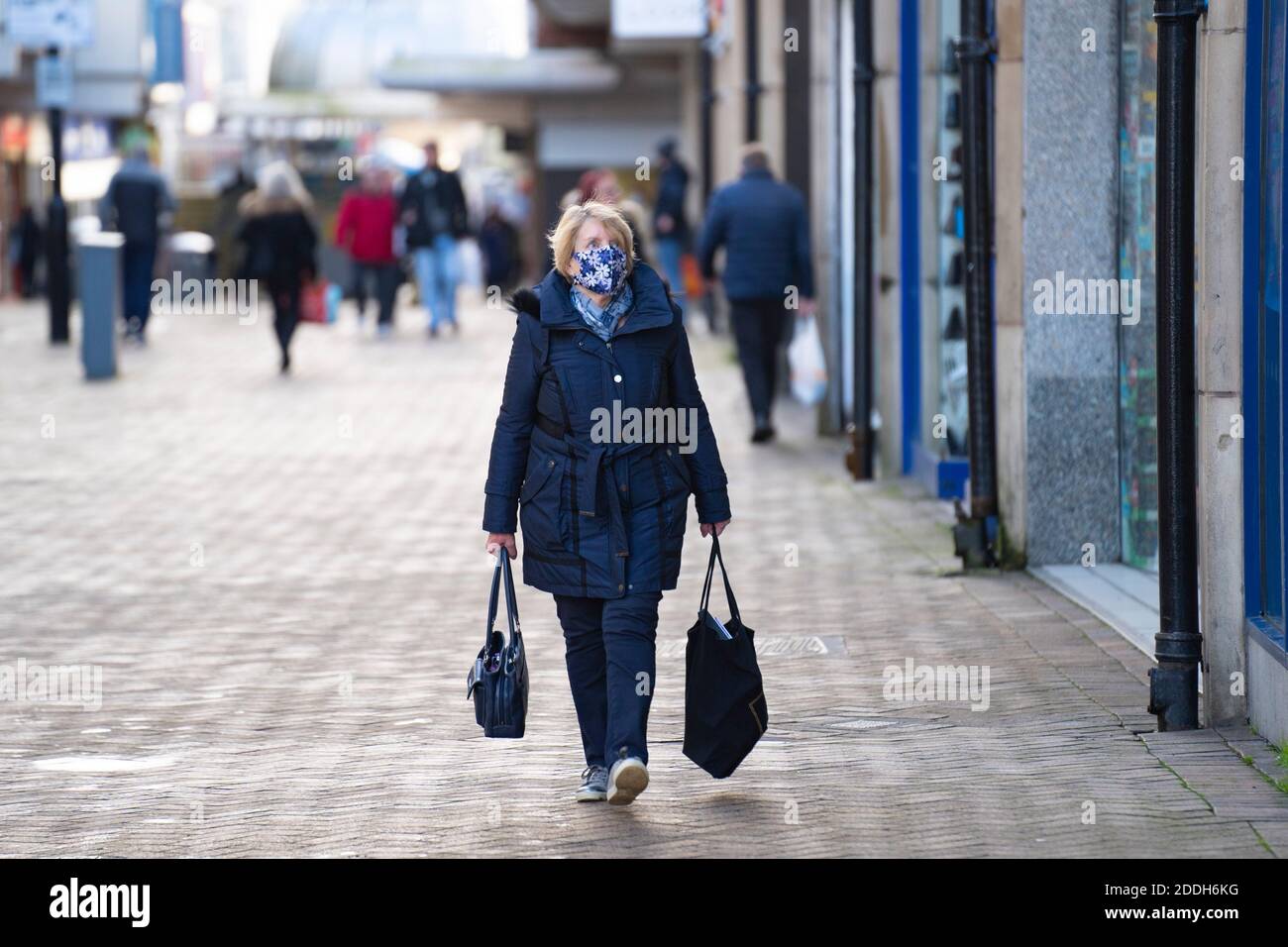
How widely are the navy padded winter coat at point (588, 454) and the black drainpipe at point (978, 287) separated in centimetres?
403

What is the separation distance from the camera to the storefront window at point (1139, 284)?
9.69 metres

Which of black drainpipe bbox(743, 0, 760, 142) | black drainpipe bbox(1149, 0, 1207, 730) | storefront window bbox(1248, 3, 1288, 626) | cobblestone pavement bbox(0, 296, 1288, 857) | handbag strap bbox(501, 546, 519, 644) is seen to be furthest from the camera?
black drainpipe bbox(743, 0, 760, 142)

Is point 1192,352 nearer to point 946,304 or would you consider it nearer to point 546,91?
point 946,304

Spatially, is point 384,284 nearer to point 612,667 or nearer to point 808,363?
point 808,363

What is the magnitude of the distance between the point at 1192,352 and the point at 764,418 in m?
8.75

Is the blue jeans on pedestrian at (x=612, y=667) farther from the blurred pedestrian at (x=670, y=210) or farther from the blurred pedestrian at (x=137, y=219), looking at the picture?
the blurred pedestrian at (x=670, y=210)

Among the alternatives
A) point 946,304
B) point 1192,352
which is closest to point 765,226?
point 946,304

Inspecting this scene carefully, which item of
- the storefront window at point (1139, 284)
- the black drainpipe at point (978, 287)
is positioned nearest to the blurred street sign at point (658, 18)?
the black drainpipe at point (978, 287)

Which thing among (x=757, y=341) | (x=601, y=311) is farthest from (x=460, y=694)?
(x=757, y=341)

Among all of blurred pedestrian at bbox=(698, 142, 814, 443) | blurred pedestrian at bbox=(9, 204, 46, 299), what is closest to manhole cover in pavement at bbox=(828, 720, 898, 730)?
blurred pedestrian at bbox=(698, 142, 814, 443)

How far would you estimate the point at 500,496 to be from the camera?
635 centimetres

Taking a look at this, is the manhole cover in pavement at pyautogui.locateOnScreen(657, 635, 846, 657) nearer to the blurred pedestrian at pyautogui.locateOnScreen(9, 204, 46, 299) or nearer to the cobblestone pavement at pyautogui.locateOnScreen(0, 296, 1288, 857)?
the cobblestone pavement at pyautogui.locateOnScreen(0, 296, 1288, 857)

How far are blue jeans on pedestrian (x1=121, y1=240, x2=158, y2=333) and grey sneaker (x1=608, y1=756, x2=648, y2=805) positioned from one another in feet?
63.8

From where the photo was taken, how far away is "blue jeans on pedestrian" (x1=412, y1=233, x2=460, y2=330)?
1025 inches
